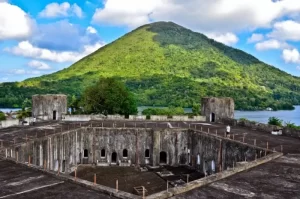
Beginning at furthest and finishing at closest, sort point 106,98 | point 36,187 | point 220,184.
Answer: point 106,98
point 220,184
point 36,187

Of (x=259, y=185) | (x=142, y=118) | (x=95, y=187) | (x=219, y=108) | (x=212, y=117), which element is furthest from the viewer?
(x=142, y=118)

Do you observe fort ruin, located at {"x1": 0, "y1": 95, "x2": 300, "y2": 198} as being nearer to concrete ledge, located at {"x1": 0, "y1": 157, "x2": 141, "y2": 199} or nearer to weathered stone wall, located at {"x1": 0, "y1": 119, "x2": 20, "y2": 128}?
weathered stone wall, located at {"x1": 0, "y1": 119, "x2": 20, "y2": 128}

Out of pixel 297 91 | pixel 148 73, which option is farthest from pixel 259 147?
pixel 297 91

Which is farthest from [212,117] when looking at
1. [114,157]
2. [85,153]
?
[85,153]

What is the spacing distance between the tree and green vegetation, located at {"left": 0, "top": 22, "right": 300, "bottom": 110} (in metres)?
69.8

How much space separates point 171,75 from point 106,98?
334 ft

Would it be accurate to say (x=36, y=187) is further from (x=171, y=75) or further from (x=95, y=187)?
(x=171, y=75)

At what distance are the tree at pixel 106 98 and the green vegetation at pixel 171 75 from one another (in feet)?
229

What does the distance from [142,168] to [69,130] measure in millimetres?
7635

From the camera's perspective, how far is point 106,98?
5169 centimetres

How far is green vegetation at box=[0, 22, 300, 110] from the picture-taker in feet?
453

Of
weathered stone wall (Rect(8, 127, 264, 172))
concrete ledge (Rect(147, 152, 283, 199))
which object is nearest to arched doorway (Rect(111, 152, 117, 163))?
weathered stone wall (Rect(8, 127, 264, 172))

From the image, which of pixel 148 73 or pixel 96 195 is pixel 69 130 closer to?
pixel 96 195

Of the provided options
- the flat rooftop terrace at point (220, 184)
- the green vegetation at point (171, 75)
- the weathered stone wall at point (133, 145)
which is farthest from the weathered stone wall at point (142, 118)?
the green vegetation at point (171, 75)
